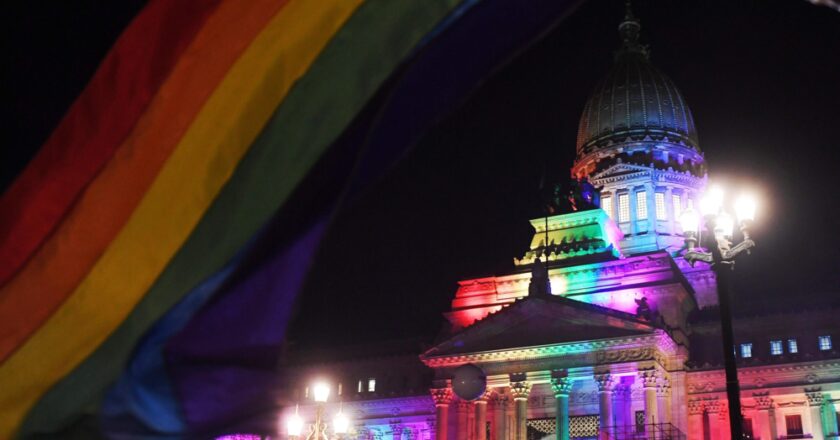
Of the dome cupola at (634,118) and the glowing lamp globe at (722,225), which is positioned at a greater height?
the dome cupola at (634,118)

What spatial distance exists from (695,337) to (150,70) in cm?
5293

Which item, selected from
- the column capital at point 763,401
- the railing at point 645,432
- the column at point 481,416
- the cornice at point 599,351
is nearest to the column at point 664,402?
the railing at point 645,432

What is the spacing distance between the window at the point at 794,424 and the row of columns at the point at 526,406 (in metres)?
6.97

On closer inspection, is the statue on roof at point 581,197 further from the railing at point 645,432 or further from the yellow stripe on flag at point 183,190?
the yellow stripe on flag at point 183,190

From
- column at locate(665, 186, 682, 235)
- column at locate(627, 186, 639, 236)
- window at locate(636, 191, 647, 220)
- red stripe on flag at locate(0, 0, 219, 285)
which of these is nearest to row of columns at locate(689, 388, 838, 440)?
column at locate(665, 186, 682, 235)

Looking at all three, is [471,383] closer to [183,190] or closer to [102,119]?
[102,119]

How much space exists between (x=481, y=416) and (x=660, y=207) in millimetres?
22198

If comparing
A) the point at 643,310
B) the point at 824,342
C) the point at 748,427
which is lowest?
the point at 748,427

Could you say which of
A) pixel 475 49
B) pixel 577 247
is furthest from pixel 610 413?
pixel 475 49

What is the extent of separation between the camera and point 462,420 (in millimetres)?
53719

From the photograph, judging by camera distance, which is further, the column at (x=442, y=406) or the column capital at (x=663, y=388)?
the column at (x=442, y=406)

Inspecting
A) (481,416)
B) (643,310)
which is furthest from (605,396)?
(481,416)

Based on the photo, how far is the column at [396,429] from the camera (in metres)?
62.0

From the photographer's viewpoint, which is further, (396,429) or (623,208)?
(623,208)
